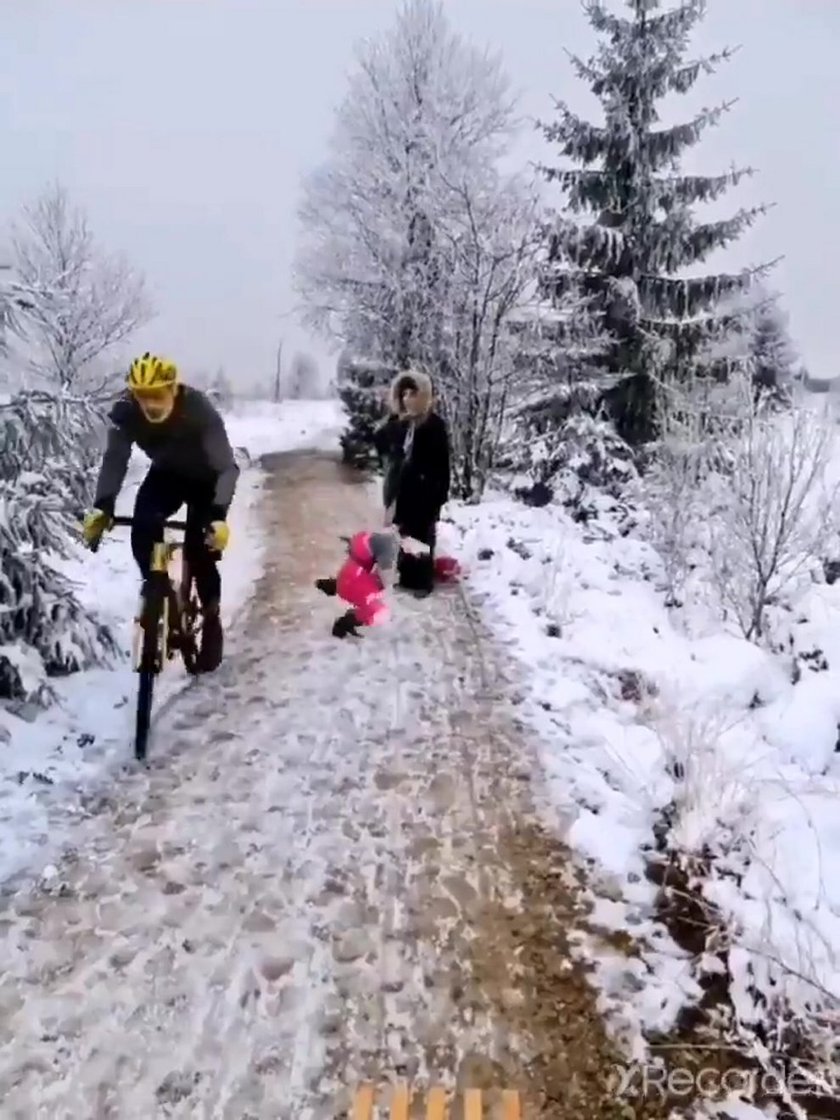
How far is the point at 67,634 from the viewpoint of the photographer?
17.9ft

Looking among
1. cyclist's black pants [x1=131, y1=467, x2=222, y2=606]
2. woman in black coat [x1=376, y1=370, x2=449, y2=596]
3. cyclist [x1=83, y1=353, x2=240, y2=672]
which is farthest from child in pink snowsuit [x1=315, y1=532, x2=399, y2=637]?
cyclist [x1=83, y1=353, x2=240, y2=672]

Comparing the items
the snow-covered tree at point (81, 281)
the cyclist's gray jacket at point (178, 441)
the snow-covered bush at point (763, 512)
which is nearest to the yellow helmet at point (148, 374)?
the cyclist's gray jacket at point (178, 441)

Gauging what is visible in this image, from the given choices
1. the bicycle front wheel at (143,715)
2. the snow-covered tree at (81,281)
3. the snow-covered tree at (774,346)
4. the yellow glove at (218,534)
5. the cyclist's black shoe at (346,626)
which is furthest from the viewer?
the snow-covered tree at (774,346)

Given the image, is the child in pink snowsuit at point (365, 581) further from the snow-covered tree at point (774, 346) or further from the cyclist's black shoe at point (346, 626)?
the snow-covered tree at point (774, 346)

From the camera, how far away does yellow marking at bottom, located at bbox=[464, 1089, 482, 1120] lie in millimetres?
2586

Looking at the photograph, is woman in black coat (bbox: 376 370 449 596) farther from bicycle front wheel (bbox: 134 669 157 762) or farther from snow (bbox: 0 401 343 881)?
bicycle front wheel (bbox: 134 669 157 762)

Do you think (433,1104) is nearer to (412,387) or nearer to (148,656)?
(148,656)

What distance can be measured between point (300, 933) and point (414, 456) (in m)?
4.79

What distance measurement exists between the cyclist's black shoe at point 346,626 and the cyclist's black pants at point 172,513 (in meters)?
1.33

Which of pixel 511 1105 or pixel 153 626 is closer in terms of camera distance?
pixel 511 1105

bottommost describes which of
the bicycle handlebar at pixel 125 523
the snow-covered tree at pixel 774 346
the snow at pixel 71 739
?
the snow at pixel 71 739

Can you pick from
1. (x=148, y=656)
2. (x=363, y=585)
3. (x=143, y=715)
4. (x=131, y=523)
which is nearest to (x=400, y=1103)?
(x=143, y=715)

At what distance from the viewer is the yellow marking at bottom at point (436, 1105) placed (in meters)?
2.59

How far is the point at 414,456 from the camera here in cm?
756
